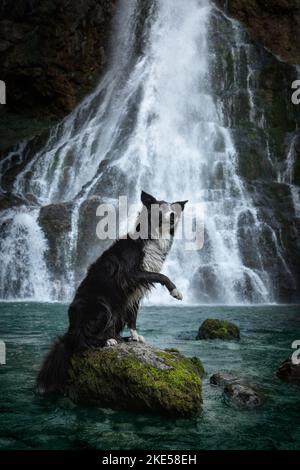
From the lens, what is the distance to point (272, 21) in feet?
126

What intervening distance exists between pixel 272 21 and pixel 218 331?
36.2 meters

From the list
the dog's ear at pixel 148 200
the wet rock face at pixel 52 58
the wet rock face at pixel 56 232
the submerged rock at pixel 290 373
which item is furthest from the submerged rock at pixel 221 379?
the wet rock face at pixel 52 58

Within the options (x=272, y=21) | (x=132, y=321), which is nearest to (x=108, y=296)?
(x=132, y=321)

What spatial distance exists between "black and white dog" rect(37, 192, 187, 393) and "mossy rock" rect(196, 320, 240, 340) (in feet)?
14.9

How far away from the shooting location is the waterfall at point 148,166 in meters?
19.9

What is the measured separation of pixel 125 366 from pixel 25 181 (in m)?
26.1

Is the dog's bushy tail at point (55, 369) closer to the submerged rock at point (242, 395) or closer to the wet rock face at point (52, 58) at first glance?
the submerged rock at point (242, 395)

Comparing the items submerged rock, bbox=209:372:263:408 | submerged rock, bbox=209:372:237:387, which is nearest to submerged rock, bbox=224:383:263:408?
submerged rock, bbox=209:372:263:408

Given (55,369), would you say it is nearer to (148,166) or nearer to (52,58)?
(148,166)

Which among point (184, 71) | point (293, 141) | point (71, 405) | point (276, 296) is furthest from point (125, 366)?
point (184, 71)

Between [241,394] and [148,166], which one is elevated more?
[148,166]

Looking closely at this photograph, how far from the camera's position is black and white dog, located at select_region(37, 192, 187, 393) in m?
4.96

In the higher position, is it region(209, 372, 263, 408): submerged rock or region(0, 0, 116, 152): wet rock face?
region(0, 0, 116, 152): wet rock face

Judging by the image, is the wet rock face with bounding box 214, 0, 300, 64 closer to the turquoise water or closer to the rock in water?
the turquoise water
